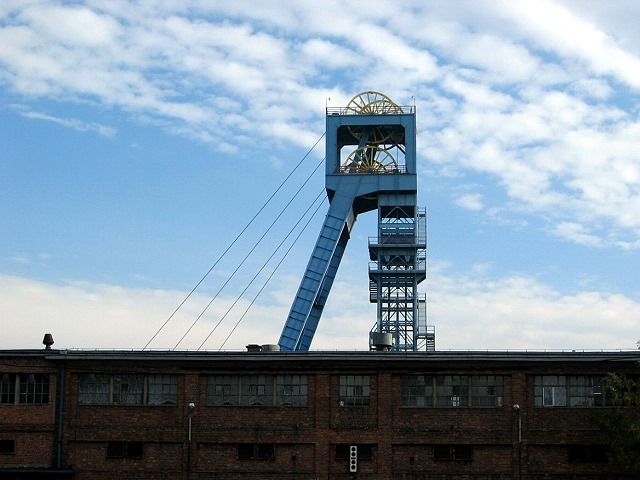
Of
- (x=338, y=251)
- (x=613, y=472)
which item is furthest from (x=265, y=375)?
(x=338, y=251)

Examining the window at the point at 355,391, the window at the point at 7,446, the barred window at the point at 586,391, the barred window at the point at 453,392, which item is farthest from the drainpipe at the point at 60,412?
the barred window at the point at 586,391

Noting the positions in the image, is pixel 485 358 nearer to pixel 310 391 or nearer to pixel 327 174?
pixel 310 391

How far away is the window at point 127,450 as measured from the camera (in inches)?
1574

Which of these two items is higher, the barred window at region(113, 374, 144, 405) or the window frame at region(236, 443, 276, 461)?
the barred window at region(113, 374, 144, 405)

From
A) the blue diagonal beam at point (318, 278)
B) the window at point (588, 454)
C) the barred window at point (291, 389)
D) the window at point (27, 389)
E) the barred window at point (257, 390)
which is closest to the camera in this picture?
the window at point (588, 454)

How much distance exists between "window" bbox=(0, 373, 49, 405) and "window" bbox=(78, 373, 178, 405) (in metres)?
1.44

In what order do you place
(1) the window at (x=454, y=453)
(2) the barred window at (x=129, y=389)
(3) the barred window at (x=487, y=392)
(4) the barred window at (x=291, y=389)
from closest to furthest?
(1) the window at (x=454, y=453) → (3) the barred window at (x=487, y=392) → (4) the barred window at (x=291, y=389) → (2) the barred window at (x=129, y=389)

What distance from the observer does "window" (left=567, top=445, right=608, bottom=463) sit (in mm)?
38531

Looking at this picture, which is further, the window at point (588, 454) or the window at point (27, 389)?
the window at point (27, 389)

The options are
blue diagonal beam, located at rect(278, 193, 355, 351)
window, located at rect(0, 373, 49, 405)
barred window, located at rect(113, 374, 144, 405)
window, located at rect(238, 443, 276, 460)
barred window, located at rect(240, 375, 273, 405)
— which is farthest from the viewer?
blue diagonal beam, located at rect(278, 193, 355, 351)

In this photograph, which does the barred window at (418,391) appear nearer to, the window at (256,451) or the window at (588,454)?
the window at (256,451)

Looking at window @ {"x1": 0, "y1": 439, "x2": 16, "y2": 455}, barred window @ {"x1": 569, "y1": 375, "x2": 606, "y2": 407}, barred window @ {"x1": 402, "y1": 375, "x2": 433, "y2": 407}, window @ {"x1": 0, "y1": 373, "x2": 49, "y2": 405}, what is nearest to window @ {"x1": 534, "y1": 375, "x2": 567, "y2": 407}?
barred window @ {"x1": 569, "y1": 375, "x2": 606, "y2": 407}

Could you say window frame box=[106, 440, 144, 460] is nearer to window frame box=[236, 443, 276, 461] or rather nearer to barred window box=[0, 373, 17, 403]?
window frame box=[236, 443, 276, 461]

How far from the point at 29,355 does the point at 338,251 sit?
25.7 metres
